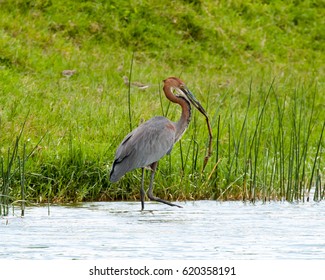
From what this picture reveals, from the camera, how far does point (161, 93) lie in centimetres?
1591

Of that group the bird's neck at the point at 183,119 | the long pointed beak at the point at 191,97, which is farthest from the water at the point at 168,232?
the long pointed beak at the point at 191,97

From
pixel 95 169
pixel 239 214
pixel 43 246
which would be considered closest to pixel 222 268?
pixel 43 246

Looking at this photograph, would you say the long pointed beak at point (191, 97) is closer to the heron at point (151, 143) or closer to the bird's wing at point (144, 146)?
the heron at point (151, 143)

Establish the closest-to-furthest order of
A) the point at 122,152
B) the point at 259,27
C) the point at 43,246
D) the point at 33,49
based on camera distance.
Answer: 1. the point at 43,246
2. the point at 122,152
3. the point at 33,49
4. the point at 259,27

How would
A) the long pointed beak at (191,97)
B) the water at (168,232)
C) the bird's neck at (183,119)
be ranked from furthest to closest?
the long pointed beak at (191,97) < the bird's neck at (183,119) < the water at (168,232)

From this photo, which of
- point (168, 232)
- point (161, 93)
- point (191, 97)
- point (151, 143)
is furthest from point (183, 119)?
point (161, 93)

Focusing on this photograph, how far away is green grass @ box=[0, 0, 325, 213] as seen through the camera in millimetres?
10469

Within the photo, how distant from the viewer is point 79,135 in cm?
1160

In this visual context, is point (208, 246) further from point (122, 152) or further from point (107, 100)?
point (107, 100)

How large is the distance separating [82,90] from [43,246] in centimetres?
742

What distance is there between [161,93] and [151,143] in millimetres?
5971

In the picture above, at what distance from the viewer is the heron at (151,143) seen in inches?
384

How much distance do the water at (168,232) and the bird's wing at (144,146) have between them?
1.45 feet

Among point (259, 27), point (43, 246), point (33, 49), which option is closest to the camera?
point (43, 246)
